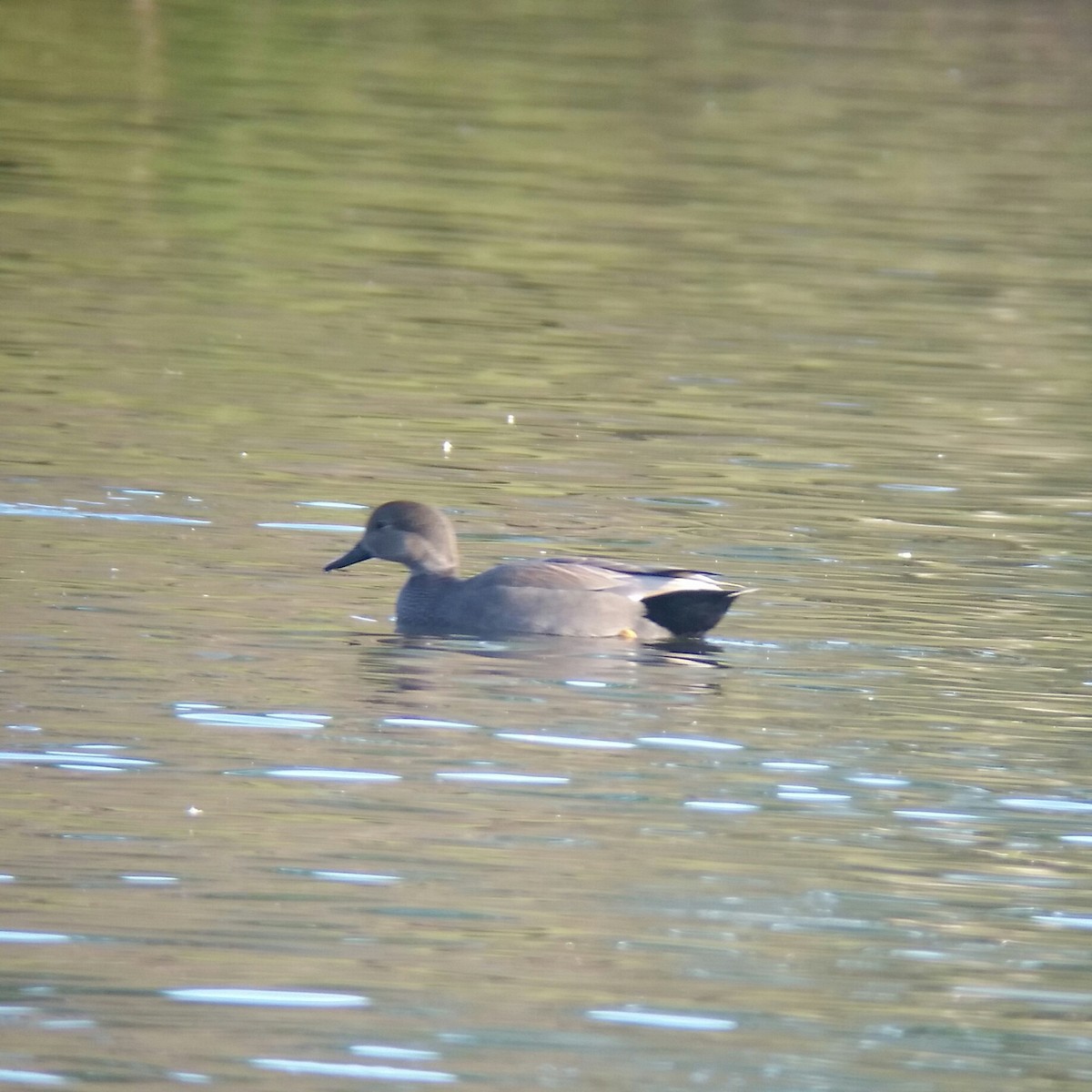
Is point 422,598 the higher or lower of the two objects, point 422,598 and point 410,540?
the lower

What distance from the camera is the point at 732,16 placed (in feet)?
133

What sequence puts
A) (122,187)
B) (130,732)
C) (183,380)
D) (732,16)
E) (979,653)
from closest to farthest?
(130,732)
(979,653)
(183,380)
(122,187)
(732,16)

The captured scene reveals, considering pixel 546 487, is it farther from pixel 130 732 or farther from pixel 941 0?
pixel 941 0

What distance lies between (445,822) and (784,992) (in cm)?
152

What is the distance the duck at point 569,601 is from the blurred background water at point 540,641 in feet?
0.53

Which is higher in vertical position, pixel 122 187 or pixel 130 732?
pixel 122 187

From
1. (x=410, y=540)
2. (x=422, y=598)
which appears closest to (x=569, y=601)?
(x=422, y=598)

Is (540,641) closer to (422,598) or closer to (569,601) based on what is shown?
(569,601)

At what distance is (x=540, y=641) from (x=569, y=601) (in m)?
Result: 0.20

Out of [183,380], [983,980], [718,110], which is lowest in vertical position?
[983,980]

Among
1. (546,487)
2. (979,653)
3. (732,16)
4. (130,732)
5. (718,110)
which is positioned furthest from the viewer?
(732,16)

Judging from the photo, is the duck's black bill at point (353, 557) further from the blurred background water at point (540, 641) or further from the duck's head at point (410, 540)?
the blurred background water at point (540, 641)

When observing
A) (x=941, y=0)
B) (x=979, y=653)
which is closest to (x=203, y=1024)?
(x=979, y=653)

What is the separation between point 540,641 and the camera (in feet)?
34.6
